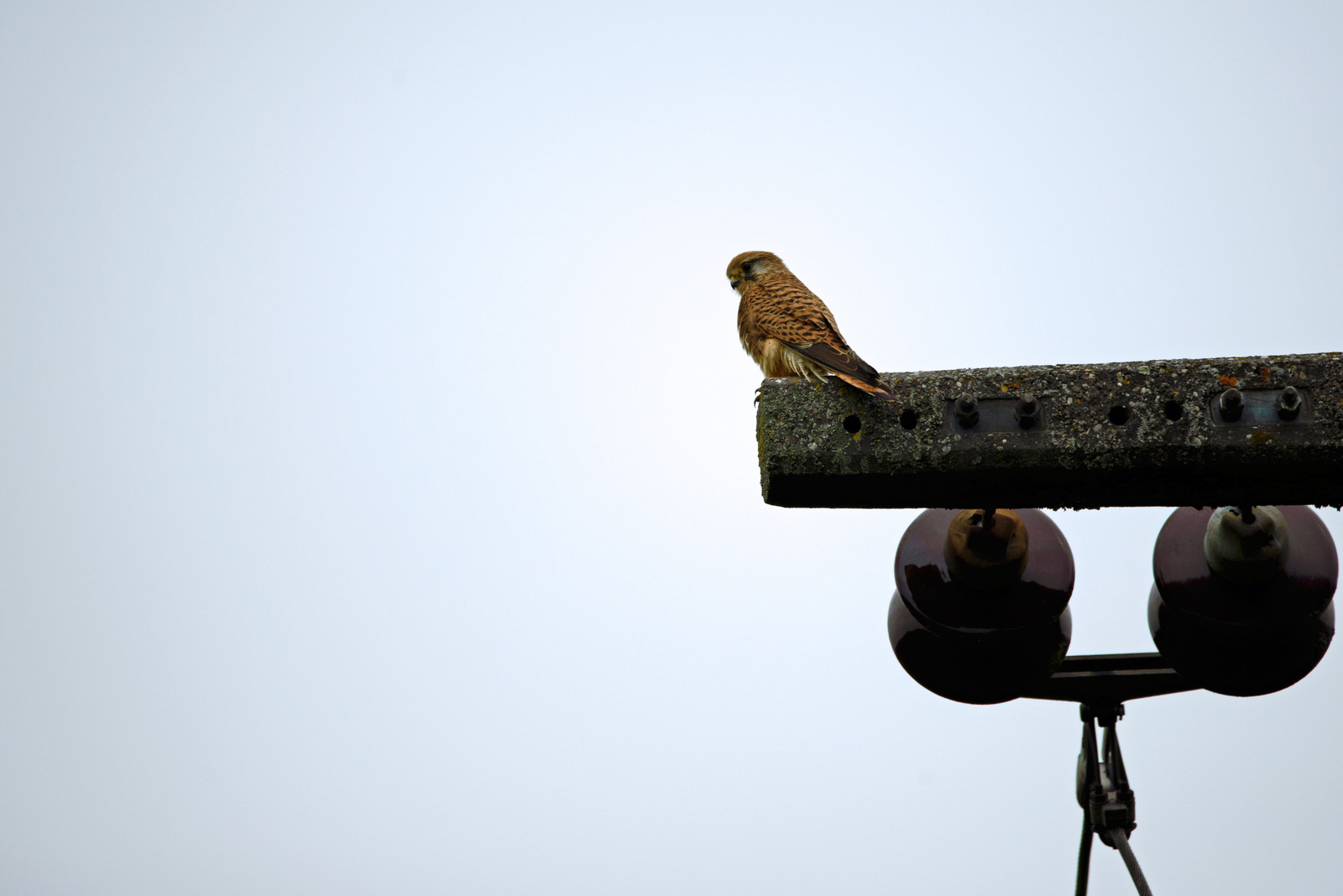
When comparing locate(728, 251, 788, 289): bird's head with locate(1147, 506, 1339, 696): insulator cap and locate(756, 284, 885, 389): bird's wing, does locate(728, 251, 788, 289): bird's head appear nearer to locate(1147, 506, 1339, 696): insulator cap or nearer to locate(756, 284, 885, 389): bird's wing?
locate(756, 284, 885, 389): bird's wing

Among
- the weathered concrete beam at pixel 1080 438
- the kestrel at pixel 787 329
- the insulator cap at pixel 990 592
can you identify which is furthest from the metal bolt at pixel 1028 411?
the kestrel at pixel 787 329

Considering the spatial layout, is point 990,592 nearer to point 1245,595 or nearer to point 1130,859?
point 1245,595

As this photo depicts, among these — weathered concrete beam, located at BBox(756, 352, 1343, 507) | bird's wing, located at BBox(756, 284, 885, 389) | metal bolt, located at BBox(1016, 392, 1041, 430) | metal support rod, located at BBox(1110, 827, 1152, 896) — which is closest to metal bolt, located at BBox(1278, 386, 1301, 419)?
weathered concrete beam, located at BBox(756, 352, 1343, 507)

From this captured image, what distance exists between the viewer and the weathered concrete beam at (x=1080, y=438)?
1418mm

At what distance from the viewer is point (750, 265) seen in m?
5.98

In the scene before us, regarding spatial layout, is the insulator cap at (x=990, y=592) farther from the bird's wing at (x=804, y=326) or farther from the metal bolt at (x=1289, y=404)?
the metal bolt at (x=1289, y=404)

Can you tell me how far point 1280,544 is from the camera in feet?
6.68

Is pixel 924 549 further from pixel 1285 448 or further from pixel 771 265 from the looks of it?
pixel 771 265

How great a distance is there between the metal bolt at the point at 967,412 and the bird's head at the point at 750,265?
4461 mm

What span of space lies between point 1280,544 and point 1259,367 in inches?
29.9

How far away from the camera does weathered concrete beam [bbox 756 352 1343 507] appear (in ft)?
4.65

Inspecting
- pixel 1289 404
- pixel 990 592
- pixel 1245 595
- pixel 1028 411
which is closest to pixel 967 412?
pixel 1028 411

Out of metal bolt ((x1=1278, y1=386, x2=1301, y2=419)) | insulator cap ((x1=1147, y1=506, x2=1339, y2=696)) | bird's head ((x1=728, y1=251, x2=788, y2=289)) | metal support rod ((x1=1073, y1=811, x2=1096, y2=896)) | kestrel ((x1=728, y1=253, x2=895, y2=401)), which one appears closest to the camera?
metal bolt ((x1=1278, y1=386, x2=1301, y2=419))

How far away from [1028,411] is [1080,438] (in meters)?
0.08
